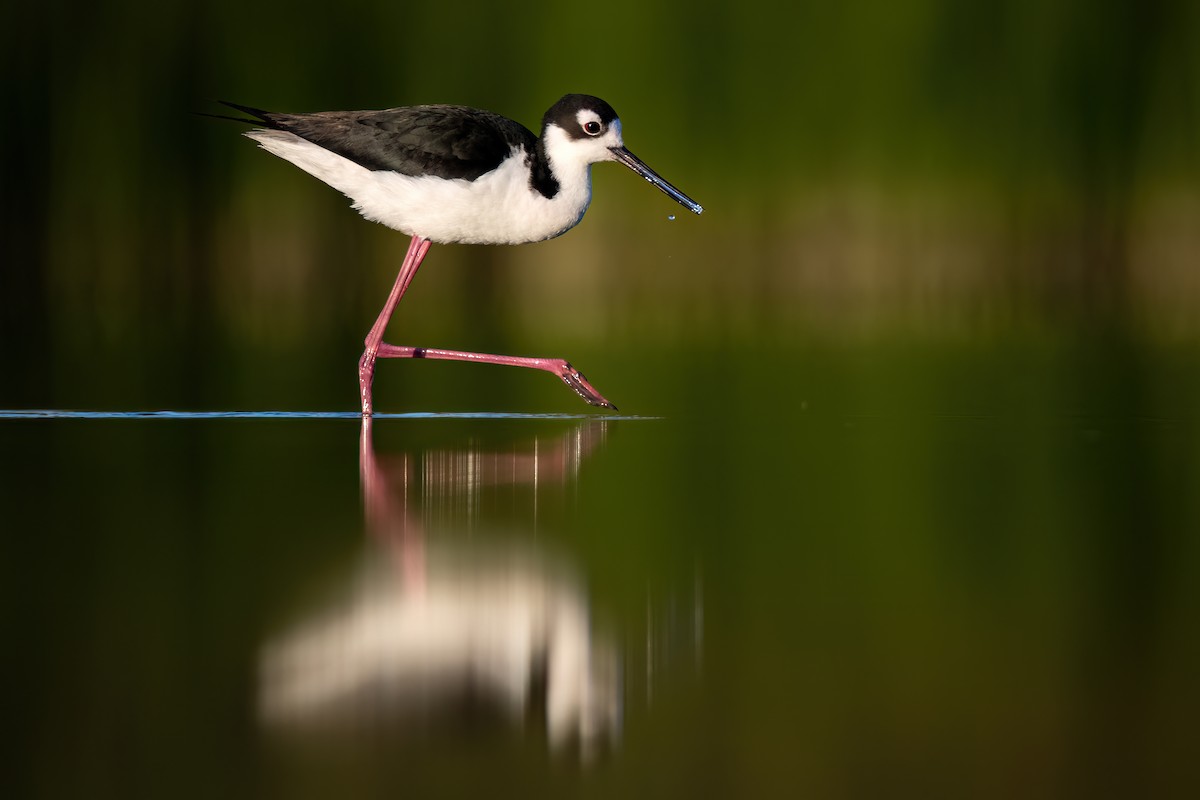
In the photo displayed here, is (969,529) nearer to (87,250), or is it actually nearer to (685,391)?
(685,391)

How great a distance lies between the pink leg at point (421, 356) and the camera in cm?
688

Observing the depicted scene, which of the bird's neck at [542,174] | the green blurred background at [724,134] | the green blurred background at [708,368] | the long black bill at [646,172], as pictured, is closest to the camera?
the green blurred background at [708,368]

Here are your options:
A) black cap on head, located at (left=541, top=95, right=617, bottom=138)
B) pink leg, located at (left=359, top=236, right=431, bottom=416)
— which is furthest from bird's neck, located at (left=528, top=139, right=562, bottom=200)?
pink leg, located at (left=359, top=236, right=431, bottom=416)

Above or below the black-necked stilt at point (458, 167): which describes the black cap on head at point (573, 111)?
above

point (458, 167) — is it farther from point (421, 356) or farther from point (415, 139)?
point (421, 356)

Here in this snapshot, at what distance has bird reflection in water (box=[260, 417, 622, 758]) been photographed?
2.53 meters

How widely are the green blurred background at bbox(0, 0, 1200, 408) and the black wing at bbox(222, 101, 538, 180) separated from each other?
15.4ft

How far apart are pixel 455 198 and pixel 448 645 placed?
13.6 ft

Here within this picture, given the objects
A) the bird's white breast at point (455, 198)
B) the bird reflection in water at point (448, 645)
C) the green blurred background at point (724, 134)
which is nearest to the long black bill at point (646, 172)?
the bird's white breast at point (455, 198)

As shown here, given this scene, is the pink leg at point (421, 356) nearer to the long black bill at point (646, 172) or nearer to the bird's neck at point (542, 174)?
the bird's neck at point (542, 174)

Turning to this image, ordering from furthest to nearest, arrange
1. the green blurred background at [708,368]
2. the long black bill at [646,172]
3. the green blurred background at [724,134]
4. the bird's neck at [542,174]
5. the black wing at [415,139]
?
the green blurred background at [724,134] < the long black bill at [646,172] < the bird's neck at [542,174] < the black wing at [415,139] < the green blurred background at [708,368]

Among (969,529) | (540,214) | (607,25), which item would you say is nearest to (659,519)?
(969,529)

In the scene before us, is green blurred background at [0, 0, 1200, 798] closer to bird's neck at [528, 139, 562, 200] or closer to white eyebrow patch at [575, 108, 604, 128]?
bird's neck at [528, 139, 562, 200]

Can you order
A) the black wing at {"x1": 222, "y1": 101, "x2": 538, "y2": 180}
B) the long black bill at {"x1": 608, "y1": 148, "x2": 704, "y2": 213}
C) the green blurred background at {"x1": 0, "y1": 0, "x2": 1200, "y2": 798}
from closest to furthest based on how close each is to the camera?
the green blurred background at {"x1": 0, "y1": 0, "x2": 1200, "y2": 798} < the black wing at {"x1": 222, "y1": 101, "x2": 538, "y2": 180} < the long black bill at {"x1": 608, "y1": 148, "x2": 704, "y2": 213}
